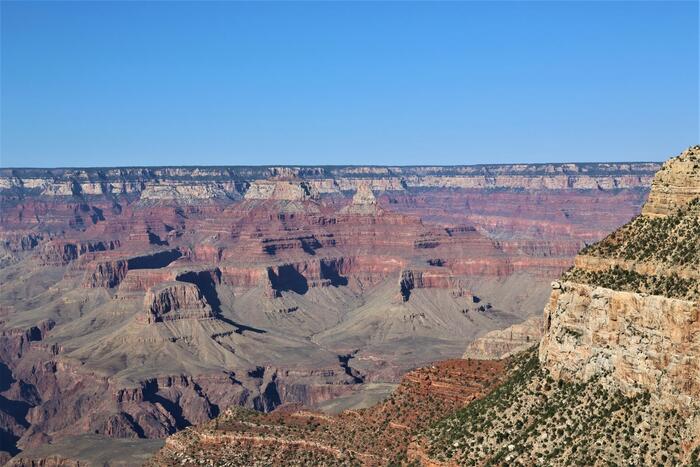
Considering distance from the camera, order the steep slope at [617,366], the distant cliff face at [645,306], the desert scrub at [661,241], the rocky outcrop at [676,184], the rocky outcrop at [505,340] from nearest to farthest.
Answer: the distant cliff face at [645,306] < the steep slope at [617,366] < the desert scrub at [661,241] < the rocky outcrop at [676,184] < the rocky outcrop at [505,340]

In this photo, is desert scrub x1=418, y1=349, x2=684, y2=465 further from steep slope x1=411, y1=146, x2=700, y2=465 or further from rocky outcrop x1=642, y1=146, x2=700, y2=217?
rocky outcrop x1=642, y1=146, x2=700, y2=217

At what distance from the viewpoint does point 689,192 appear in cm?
5172

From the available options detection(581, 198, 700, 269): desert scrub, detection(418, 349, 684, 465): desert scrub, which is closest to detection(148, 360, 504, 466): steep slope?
detection(418, 349, 684, 465): desert scrub

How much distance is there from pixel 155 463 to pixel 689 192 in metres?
45.7

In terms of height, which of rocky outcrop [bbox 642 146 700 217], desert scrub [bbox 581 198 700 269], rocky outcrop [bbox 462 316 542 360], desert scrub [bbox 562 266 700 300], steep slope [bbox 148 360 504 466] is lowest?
rocky outcrop [bbox 462 316 542 360]

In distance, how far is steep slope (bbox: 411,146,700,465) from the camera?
44.6m

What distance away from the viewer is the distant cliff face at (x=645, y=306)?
4438 cm

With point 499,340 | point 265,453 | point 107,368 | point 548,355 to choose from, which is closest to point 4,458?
point 107,368

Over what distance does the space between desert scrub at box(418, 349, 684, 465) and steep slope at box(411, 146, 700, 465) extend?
0.19ft

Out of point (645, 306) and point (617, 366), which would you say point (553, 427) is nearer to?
point (617, 366)

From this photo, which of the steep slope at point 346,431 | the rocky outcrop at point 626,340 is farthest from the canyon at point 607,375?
the steep slope at point 346,431

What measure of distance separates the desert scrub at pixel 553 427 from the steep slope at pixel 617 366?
0.19 feet

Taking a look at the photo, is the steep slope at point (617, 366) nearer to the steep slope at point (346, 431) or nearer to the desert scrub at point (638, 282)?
the desert scrub at point (638, 282)

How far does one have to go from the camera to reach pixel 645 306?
151 ft
